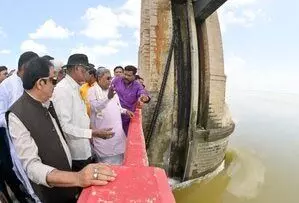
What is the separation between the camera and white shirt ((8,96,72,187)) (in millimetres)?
1946

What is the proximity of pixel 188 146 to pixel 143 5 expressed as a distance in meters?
3.00

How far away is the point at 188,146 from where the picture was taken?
737 cm

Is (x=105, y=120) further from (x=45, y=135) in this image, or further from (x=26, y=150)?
(x=26, y=150)

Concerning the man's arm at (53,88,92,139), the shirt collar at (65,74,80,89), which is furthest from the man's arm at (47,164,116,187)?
the shirt collar at (65,74,80,89)

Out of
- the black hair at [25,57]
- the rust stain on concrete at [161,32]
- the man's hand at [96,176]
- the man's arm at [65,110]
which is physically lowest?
the man's hand at [96,176]

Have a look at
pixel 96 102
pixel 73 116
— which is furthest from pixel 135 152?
pixel 96 102

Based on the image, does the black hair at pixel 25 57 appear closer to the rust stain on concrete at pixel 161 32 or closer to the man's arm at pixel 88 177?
the man's arm at pixel 88 177

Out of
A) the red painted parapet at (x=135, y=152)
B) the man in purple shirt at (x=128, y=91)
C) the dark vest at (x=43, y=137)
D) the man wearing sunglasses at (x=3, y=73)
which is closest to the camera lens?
the dark vest at (x=43, y=137)

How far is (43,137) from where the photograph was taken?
6.97 ft

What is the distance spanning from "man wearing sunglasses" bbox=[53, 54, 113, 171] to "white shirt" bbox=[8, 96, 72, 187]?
0.89 m

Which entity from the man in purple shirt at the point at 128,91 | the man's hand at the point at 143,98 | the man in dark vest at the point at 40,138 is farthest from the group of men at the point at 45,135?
the man in purple shirt at the point at 128,91

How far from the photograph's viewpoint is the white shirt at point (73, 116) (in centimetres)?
292

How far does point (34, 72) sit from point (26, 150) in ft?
1.42

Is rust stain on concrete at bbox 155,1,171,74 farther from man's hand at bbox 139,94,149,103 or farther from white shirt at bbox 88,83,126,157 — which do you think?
white shirt at bbox 88,83,126,157
